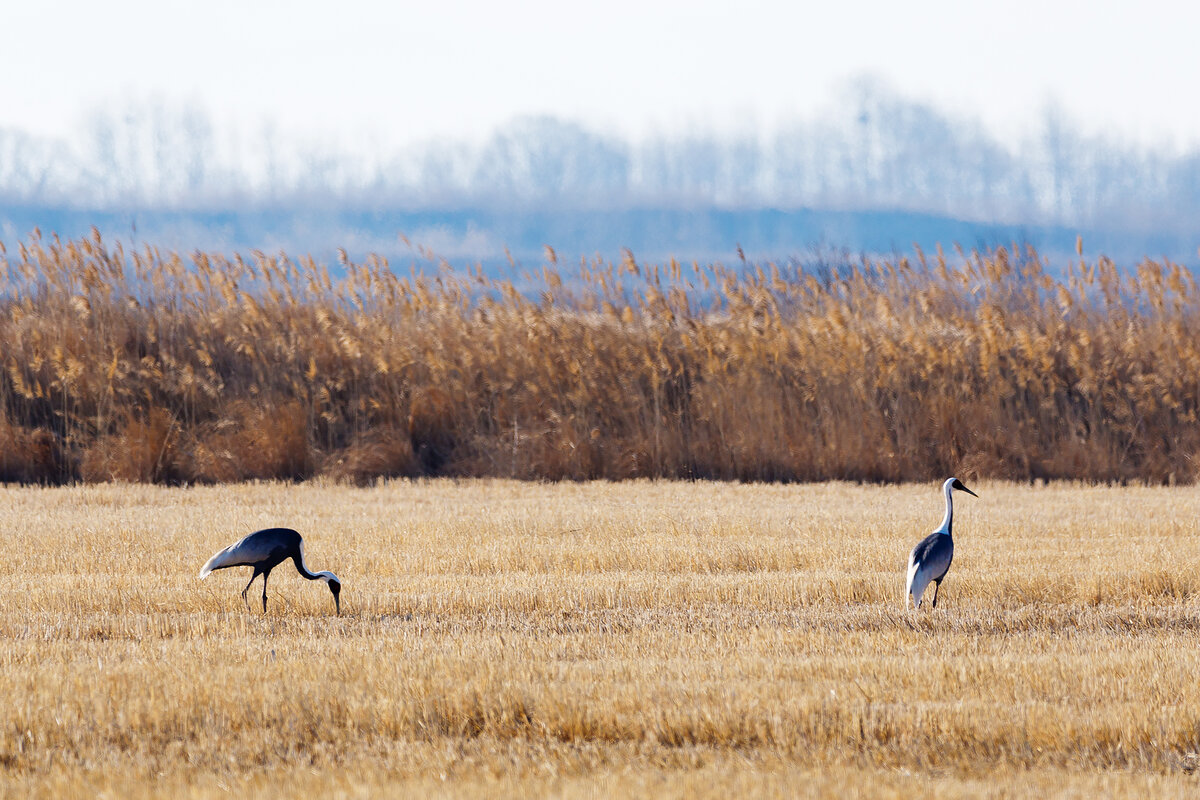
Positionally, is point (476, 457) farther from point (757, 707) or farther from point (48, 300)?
point (757, 707)

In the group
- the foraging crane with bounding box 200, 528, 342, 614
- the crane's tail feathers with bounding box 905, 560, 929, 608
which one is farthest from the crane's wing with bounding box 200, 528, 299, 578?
the crane's tail feathers with bounding box 905, 560, 929, 608

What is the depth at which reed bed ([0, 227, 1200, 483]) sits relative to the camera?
51.1 feet

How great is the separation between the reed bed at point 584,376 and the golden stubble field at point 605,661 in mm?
3995

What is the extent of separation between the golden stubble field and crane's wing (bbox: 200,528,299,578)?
326 millimetres

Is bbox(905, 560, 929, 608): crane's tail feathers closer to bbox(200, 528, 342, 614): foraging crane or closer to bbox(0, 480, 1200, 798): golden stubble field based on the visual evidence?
bbox(0, 480, 1200, 798): golden stubble field

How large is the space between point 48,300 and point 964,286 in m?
12.5

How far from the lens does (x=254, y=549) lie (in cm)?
798

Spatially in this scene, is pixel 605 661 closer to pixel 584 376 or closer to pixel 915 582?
pixel 915 582

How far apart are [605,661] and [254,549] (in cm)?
292

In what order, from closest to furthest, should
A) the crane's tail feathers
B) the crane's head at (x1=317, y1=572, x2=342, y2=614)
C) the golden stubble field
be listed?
the golden stubble field → the crane's tail feathers → the crane's head at (x1=317, y1=572, x2=342, y2=614)

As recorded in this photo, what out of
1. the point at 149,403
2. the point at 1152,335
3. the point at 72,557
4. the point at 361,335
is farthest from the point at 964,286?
the point at 72,557

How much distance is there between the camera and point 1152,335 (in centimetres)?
1664

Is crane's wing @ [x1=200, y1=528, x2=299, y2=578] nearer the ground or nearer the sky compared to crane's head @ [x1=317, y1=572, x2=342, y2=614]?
nearer the sky

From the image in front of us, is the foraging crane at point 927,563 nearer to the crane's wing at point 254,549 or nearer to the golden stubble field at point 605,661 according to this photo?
the golden stubble field at point 605,661
